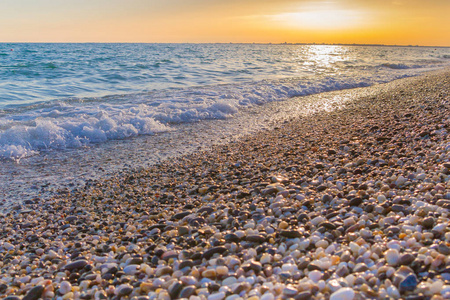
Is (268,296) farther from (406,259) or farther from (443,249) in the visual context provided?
(443,249)

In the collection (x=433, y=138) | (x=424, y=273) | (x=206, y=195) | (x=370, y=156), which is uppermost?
(x=433, y=138)

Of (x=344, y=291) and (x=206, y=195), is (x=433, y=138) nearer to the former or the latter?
(x=206, y=195)

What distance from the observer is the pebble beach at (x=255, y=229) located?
209cm

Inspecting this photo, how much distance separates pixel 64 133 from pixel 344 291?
286 inches

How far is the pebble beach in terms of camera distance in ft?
6.85

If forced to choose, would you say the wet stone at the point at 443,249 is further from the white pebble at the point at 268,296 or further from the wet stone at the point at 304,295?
the white pebble at the point at 268,296

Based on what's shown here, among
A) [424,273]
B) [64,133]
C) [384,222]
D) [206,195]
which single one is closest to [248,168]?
[206,195]

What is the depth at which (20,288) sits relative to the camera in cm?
256

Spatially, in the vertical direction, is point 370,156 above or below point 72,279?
above

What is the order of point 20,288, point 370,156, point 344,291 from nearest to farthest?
point 344,291, point 20,288, point 370,156

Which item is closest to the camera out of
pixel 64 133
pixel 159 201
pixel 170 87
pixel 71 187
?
pixel 159 201

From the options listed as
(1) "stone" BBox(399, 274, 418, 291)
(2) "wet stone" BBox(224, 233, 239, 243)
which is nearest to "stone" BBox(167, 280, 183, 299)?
(2) "wet stone" BBox(224, 233, 239, 243)

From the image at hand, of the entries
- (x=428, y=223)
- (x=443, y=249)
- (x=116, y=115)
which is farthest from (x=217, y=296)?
(x=116, y=115)

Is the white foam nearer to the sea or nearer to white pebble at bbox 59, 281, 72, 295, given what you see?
the sea
